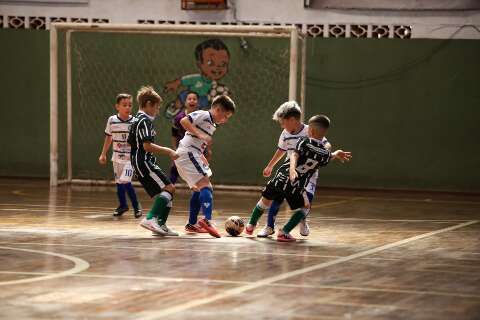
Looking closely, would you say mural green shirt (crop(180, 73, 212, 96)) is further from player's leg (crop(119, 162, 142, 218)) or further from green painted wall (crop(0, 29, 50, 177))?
player's leg (crop(119, 162, 142, 218))

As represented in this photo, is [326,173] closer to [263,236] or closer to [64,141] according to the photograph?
[64,141]

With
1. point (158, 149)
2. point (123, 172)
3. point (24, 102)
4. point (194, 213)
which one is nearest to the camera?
point (158, 149)

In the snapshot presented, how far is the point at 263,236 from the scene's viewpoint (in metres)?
10.9

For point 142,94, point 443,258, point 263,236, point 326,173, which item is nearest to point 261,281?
point 443,258

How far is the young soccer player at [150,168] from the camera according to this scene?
1086 cm

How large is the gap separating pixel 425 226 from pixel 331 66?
732 cm

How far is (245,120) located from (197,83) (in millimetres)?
1164

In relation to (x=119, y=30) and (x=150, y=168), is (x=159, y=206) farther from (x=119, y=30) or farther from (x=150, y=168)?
(x=119, y=30)

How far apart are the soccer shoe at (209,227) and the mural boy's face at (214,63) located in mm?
8780

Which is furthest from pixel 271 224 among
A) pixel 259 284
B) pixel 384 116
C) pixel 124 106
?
pixel 384 116

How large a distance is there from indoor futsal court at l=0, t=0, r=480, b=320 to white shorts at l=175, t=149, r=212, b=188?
2 cm

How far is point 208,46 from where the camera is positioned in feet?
64.3

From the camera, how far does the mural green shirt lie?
19.5 m

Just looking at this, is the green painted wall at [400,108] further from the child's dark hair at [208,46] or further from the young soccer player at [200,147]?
the young soccer player at [200,147]
